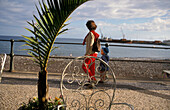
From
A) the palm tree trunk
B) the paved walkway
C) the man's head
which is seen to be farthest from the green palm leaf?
the man's head

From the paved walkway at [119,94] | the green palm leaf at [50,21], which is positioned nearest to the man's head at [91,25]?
the paved walkway at [119,94]

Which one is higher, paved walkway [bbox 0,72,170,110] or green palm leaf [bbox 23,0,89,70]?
green palm leaf [bbox 23,0,89,70]

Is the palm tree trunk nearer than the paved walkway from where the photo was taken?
Yes

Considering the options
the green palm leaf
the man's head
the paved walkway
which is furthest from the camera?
the man's head

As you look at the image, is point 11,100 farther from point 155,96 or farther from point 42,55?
point 155,96

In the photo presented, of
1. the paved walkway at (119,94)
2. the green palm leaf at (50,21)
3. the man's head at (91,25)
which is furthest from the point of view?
the man's head at (91,25)

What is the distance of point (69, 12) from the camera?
70.7 inches

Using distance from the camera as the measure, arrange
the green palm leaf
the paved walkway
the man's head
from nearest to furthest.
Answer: the green palm leaf → the paved walkway → the man's head

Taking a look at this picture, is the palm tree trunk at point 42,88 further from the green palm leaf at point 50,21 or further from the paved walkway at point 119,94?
the paved walkway at point 119,94

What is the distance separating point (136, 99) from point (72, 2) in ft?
8.67

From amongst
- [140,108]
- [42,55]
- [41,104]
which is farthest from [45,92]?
[140,108]

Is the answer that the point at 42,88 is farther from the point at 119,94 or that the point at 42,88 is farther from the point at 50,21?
the point at 119,94

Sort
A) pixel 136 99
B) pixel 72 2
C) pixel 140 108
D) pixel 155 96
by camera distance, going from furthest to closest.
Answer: pixel 155 96 < pixel 136 99 < pixel 140 108 < pixel 72 2

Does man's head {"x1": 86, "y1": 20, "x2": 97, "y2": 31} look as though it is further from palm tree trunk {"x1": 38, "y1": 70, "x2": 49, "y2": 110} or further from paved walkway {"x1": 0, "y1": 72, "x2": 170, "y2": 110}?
palm tree trunk {"x1": 38, "y1": 70, "x2": 49, "y2": 110}
